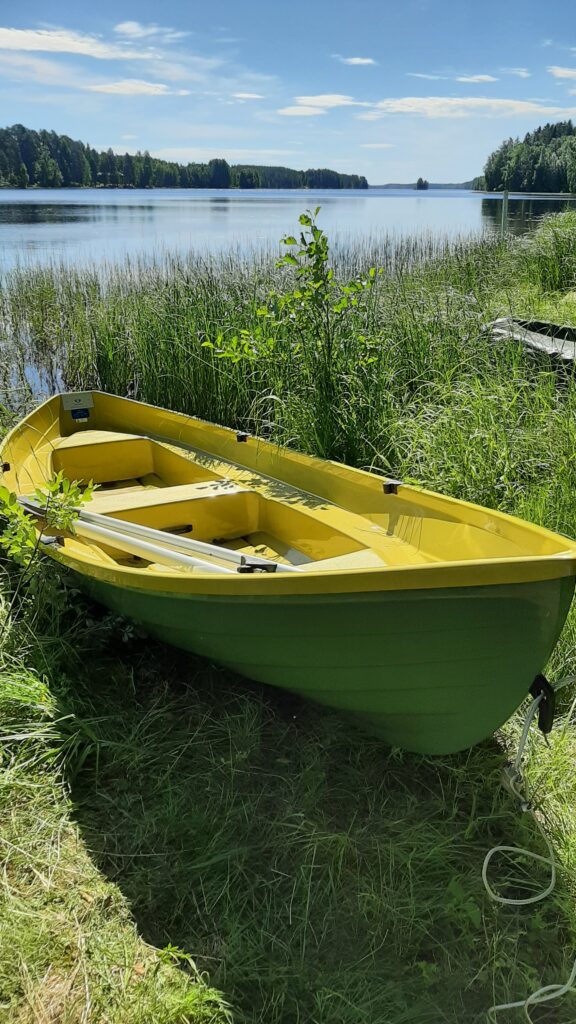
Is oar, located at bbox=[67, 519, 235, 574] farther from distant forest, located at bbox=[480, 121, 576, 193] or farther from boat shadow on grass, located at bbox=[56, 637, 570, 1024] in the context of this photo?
distant forest, located at bbox=[480, 121, 576, 193]

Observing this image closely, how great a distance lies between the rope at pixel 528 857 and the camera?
69.4 inches

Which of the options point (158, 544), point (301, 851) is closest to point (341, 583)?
point (301, 851)

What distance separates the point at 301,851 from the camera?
2.18 meters

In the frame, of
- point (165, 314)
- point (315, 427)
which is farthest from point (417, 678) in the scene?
point (165, 314)

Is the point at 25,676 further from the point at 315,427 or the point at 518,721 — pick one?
the point at 315,427

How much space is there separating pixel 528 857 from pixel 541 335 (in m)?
4.13

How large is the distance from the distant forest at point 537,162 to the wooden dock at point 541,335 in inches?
1040

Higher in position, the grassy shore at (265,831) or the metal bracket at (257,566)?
the metal bracket at (257,566)

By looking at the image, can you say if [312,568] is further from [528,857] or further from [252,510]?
[528,857]

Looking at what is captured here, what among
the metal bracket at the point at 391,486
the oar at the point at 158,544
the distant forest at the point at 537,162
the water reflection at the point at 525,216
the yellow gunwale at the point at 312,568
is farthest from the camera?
the distant forest at the point at 537,162

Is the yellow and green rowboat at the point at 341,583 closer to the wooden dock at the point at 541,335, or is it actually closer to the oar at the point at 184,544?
the oar at the point at 184,544

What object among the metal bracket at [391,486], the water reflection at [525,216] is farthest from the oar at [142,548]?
the water reflection at [525,216]

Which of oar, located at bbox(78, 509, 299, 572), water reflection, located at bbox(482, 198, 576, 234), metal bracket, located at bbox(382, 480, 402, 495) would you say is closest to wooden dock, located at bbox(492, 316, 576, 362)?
metal bracket, located at bbox(382, 480, 402, 495)

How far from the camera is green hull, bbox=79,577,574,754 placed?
196cm
